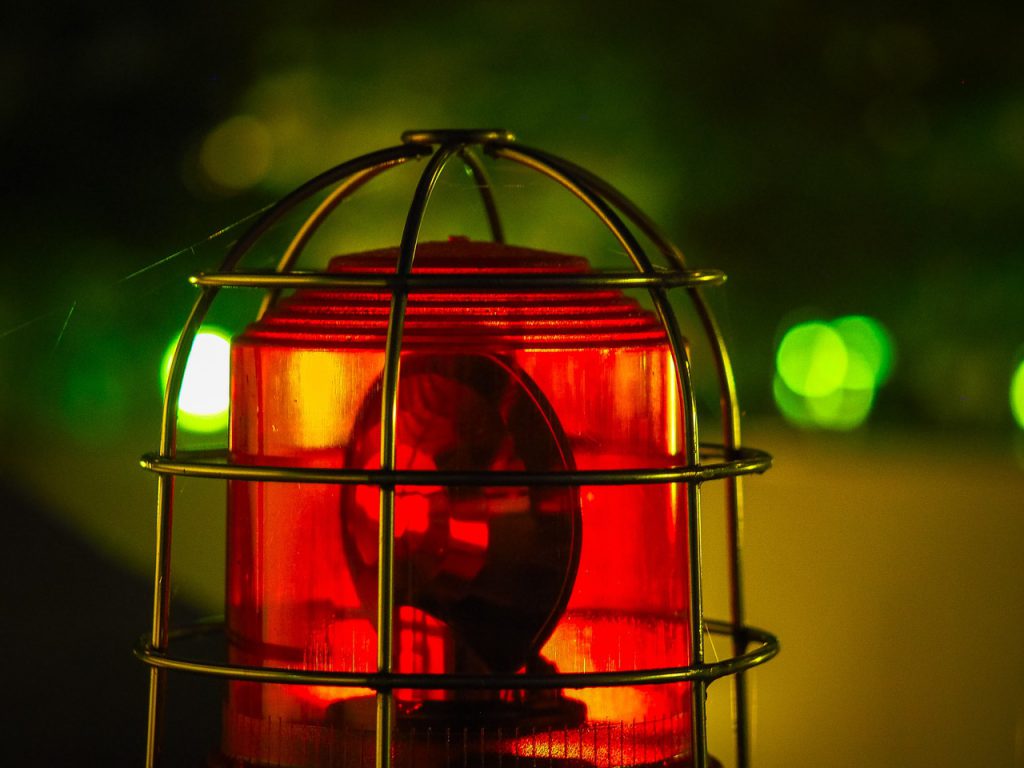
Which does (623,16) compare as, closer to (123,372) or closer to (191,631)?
(123,372)

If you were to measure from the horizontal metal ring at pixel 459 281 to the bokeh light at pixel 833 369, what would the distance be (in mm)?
739

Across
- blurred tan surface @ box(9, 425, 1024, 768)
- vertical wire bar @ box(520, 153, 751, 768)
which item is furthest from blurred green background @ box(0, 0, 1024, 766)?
vertical wire bar @ box(520, 153, 751, 768)

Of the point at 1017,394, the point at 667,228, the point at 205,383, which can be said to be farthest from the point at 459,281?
the point at 1017,394

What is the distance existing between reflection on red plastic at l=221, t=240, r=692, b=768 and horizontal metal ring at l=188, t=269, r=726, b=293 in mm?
27

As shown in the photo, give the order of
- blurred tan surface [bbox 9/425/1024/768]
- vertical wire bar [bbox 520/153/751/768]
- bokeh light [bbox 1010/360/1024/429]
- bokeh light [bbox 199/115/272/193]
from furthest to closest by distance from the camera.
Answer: bokeh light [bbox 1010/360/1024/429] → bokeh light [bbox 199/115/272/193] → blurred tan surface [bbox 9/425/1024/768] → vertical wire bar [bbox 520/153/751/768]

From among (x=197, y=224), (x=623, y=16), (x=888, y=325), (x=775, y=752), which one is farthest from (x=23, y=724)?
(x=888, y=325)

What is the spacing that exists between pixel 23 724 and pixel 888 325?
823 millimetres

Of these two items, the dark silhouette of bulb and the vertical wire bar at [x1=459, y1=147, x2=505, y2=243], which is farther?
the vertical wire bar at [x1=459, y1=147, x2=505, y2=243]

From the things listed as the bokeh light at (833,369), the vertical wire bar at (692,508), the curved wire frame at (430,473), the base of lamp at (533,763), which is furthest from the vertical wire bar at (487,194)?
the bokeh light at (833,369)

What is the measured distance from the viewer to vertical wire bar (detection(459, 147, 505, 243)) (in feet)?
2.17

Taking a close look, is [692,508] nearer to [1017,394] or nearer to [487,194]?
[487,194]

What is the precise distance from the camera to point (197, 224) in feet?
2.95

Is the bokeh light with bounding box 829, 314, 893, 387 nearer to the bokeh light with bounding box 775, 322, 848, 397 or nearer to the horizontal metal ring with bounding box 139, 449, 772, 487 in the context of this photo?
the bokeh light with bounding box 775, 322, 848, 397

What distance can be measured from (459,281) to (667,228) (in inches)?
26.6
